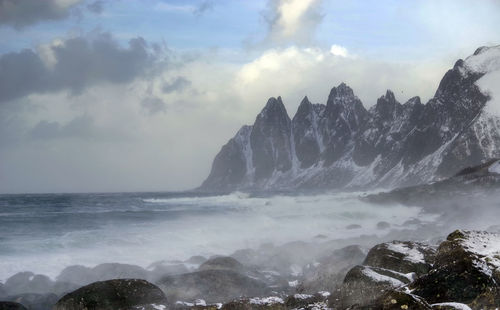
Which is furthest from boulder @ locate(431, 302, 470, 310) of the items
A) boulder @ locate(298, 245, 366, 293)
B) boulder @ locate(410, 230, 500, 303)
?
boulder @ locate(298, 245, 366, 293)

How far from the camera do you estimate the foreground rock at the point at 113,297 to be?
11695 millimetres

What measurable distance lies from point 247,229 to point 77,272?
22958 millimetres

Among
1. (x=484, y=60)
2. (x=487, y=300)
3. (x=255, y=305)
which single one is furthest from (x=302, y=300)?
(x=484, y=60)

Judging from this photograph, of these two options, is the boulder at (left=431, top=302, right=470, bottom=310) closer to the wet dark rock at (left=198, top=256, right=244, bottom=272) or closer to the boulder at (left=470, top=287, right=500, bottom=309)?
the boulder at (left=470, top=287, right=500, bottom=309)

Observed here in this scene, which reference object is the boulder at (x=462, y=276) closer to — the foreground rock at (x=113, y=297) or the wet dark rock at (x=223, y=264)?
the foreground rock at (x=113, y=297)

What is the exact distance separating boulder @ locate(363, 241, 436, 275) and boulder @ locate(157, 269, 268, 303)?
5.76m

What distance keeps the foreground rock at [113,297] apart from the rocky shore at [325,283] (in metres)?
0.03

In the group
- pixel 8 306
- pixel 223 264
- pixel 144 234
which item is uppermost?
pixel 8 306

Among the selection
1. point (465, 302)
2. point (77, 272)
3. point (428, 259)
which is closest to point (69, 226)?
point (77, 272)

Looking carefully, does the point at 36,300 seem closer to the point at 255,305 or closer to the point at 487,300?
the point at 255,305

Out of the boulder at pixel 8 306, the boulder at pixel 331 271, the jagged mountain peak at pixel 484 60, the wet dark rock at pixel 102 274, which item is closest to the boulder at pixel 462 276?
the boulder at pixel 331 271

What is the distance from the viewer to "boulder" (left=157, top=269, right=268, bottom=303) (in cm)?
1652

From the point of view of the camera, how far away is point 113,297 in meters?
11.8

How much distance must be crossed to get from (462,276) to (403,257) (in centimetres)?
486
